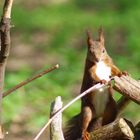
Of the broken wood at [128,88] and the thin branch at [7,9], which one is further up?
the thin branch at [7,9]

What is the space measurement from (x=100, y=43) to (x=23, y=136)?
5.12 ft

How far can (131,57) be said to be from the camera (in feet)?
28.8

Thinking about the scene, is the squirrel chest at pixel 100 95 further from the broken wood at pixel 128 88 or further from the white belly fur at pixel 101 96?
the broken wood at pixel 128 88

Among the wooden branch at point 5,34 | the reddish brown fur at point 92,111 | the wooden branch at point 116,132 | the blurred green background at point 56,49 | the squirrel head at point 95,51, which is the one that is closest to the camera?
the wooden branch at point 5,34

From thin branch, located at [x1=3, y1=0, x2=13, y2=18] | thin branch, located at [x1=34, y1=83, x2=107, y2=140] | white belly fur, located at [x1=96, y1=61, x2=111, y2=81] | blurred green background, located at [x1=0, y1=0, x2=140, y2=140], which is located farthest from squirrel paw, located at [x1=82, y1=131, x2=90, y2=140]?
blurred green background, located at [x1=0, y1=0, x2=140, y2=140]

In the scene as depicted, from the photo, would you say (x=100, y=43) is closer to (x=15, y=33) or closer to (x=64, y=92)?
(x=64, y=92)

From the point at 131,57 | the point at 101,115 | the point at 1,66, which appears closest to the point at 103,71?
the point at 101,115

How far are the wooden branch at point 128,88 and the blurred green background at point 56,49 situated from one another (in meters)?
2.09

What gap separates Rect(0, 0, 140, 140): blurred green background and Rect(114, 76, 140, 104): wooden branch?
209 cm

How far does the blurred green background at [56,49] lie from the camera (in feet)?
20.9

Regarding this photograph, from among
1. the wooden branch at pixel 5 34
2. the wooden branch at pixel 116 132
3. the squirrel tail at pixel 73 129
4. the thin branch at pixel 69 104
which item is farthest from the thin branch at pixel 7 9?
the squirrel tail at pixel 73 129

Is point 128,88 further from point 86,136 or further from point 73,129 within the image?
point 73,129

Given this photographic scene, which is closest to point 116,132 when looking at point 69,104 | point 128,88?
point 128,88

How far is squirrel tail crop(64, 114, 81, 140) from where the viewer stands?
4.11m
